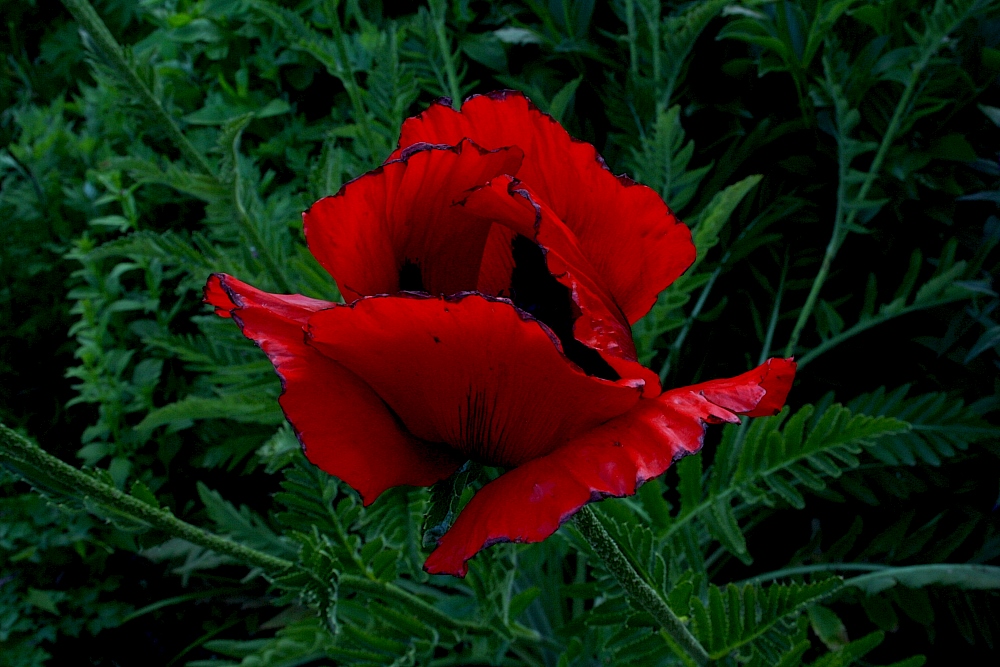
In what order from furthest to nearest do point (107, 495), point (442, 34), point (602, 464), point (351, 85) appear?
point (442, 34), point (351, 85), point (107, 495), point (602, 464)

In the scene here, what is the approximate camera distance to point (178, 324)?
5.98 feet

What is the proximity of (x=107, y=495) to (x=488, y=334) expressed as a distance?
0.37m

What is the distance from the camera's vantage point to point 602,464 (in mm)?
393

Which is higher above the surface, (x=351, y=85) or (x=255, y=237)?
(x=351, y=85)

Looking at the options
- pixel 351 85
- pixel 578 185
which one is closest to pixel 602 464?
pixel 578 185

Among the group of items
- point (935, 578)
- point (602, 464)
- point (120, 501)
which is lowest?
point (935, 578)

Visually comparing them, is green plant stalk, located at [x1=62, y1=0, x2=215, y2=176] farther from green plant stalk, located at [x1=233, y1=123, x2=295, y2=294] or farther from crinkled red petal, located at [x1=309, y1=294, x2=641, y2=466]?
crinkled red petal, located at [x1=309, y1=294, x2=641, y2=466]

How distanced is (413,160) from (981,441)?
1.08 m

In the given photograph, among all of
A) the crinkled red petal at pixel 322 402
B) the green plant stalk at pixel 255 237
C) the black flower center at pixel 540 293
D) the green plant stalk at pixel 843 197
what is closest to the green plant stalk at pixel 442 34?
the green plant stalk at pixel 255 237

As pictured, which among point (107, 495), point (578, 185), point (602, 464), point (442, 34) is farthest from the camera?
point (442, 34)

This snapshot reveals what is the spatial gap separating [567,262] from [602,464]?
105mm

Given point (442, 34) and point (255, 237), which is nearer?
point (255, 237)

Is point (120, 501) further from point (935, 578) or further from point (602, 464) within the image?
point (935, 578)

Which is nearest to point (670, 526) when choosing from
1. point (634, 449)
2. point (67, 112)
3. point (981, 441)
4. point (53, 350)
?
point (981, 441)
